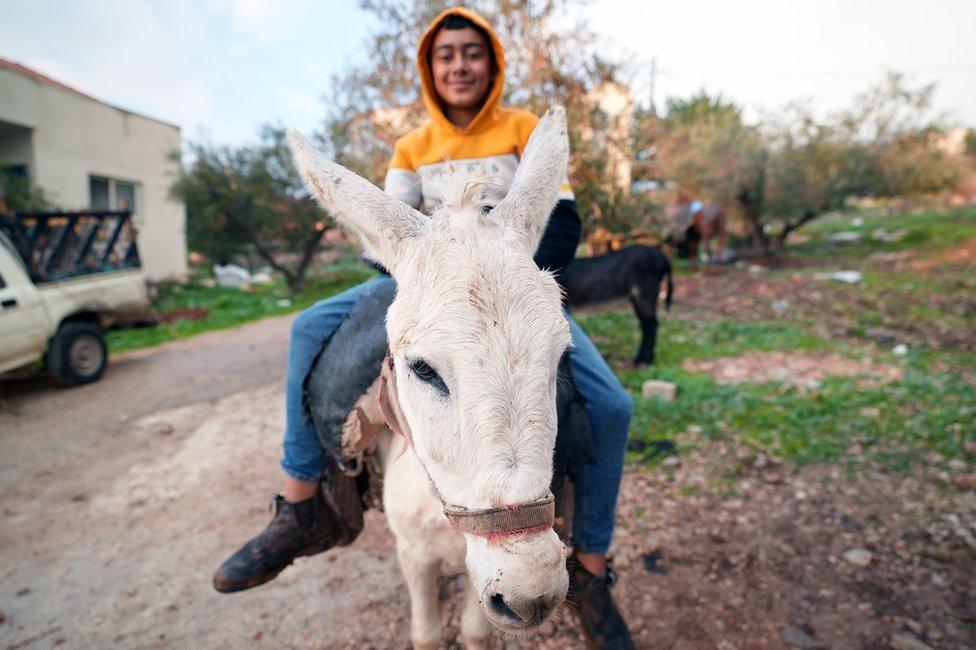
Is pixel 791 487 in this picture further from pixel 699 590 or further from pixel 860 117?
pixel 860 117

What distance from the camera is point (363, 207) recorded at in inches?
61.9

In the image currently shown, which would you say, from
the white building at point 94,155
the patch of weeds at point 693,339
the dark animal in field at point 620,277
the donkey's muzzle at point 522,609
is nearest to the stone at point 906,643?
the donkey's muzzle at point 522,609

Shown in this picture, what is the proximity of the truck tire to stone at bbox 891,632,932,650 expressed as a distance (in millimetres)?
9452

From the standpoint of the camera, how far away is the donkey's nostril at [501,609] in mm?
1240

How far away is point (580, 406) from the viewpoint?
6.24 feet

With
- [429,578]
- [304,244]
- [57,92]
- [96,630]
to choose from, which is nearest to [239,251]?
[304,244]

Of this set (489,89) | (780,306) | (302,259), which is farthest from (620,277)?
(302,259)

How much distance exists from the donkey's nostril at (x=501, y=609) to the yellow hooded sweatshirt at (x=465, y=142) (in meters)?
1.75

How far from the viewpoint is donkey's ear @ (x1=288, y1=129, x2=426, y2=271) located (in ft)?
5.17

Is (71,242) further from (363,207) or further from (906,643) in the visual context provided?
(906,643)

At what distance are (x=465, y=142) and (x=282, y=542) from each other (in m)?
2.24

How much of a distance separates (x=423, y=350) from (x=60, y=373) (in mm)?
8370

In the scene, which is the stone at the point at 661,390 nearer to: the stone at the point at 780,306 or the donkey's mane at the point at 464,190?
the donkey's mane at the point at 464,190

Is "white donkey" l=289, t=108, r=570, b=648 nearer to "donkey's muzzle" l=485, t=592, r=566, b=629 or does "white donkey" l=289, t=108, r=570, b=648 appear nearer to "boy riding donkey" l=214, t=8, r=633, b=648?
"donkey's muzzle" l=485, t=592, r=566, b=629
